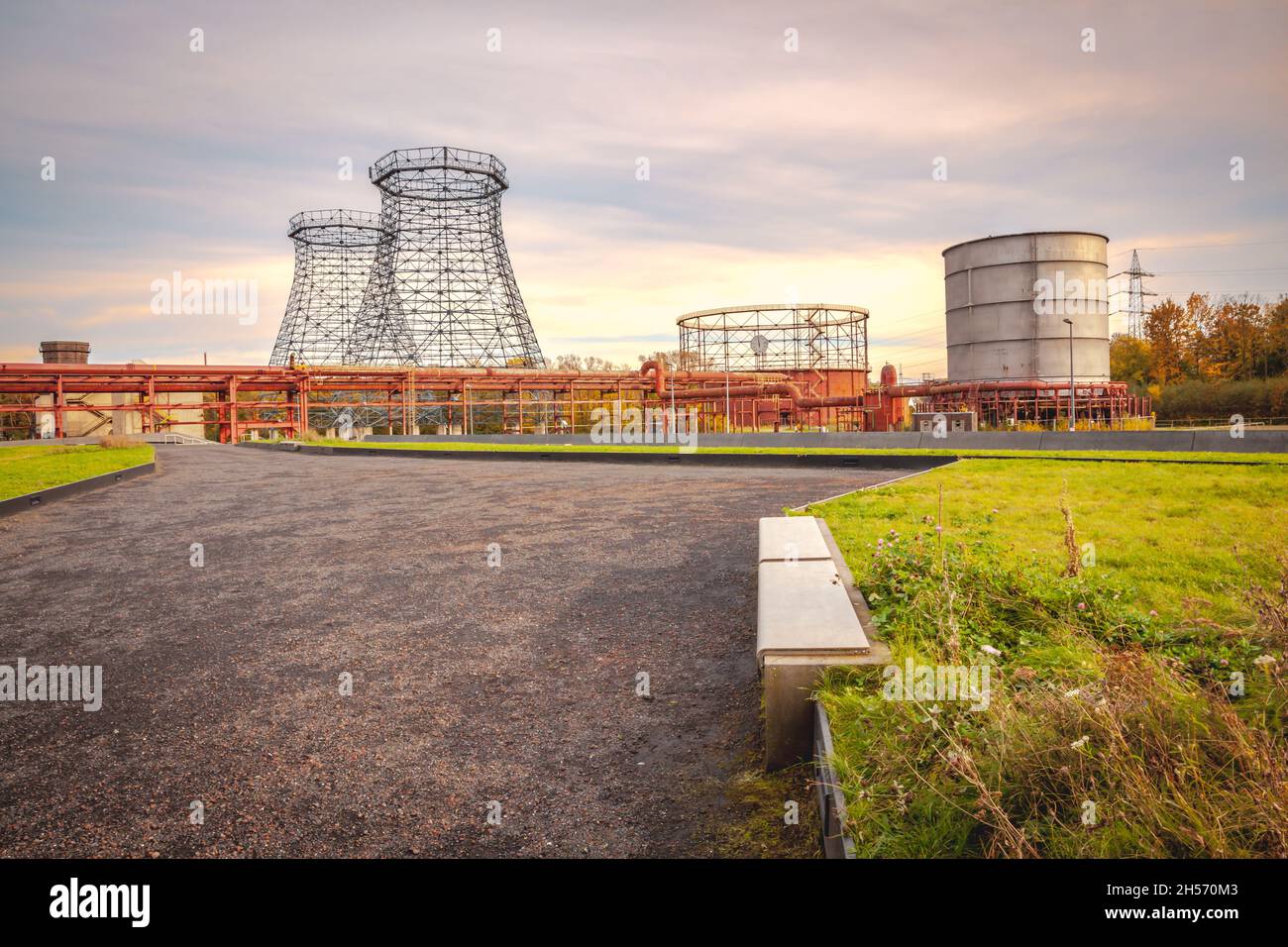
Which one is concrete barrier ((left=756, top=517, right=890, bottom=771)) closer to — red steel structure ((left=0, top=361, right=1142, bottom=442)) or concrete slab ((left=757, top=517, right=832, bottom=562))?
concrete slab ((left=757, top=517, right=832, bottom=562))

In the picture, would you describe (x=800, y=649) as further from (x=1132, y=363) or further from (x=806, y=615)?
(x=1132, y=363)

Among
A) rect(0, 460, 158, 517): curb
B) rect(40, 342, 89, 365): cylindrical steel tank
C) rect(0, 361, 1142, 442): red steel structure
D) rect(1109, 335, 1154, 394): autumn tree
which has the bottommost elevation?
rect(0, 460, 158, 517): curb

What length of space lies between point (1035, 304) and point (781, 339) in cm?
2736

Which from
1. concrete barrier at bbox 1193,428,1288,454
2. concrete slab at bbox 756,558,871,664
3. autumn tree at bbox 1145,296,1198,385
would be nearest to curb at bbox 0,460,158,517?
concrete slab at bbox 756,558,871,664

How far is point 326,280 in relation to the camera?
9369cm

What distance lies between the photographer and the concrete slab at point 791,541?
586 centimetres

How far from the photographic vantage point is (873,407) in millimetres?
55219

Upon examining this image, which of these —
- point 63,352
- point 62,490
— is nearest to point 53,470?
point 62,490

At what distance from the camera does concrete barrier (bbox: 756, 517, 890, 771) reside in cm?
344

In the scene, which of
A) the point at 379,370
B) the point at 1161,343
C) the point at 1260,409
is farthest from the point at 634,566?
the point at 1161,343

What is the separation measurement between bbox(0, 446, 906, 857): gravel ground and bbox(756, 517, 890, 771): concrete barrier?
30cm

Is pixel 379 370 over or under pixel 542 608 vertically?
over
